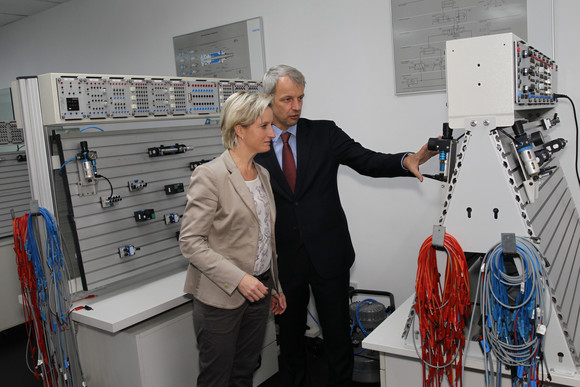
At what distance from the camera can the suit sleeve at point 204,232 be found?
1850 millimetres

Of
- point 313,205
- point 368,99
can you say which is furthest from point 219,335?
point 368,99

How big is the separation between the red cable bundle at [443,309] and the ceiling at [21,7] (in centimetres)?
506

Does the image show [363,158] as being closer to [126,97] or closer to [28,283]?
[126,97]

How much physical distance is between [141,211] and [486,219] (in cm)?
181

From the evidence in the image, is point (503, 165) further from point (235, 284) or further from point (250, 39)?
point (250, 39)

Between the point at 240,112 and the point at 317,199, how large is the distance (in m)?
0.63

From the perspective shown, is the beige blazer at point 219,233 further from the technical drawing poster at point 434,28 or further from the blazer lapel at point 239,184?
the technical drawing poster at point 434,28

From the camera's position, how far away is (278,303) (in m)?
2.28

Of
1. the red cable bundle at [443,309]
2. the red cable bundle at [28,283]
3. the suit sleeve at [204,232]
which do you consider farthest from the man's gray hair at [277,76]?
the red cable bundle at [28,283]

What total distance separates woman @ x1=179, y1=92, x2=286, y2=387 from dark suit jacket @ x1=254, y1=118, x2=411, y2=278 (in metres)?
0.26

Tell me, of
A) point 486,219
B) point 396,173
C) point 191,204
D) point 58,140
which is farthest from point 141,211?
point 486,219

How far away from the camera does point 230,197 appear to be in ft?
6.29

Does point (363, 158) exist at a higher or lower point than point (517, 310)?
higher

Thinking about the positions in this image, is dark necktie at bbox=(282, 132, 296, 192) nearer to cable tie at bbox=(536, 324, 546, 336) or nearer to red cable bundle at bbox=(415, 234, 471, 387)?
red cable bundle at bbox=(415, 234, 471, 387)
